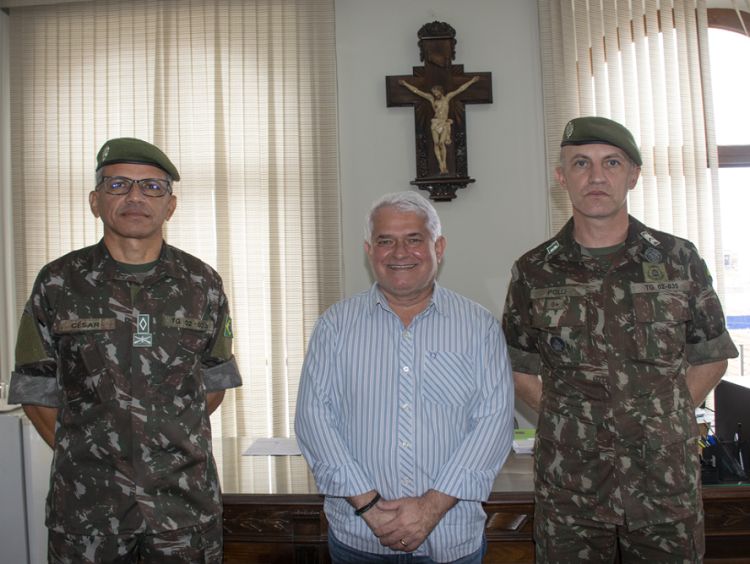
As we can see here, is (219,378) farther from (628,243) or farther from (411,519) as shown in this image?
(628,243)

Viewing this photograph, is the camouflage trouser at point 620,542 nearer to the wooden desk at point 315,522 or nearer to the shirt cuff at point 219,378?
the wooden desk at point 315,522

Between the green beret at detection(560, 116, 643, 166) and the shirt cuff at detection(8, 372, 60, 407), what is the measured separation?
1501 millimetres

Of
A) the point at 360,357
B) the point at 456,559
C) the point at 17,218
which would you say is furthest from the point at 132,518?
the point at 17,218

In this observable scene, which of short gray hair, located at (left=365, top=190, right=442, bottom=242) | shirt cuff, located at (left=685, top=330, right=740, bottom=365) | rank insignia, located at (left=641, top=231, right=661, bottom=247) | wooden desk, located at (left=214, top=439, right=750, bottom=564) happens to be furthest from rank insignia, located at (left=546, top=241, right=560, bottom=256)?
wooden desk, located at (left=214, top=439, right=750, bottom=564)

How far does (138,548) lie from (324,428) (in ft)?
1.79

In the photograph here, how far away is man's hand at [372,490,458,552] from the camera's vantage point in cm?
152

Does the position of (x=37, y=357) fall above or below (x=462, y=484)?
above

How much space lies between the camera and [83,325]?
1.65 metres

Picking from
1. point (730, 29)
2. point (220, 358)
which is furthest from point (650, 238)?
point (730, 29)

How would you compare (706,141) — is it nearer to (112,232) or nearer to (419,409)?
(419,409)

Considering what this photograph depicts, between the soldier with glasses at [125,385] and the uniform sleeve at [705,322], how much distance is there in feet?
4.24

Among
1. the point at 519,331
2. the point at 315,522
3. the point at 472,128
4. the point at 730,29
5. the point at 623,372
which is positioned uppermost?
the point at 730,29

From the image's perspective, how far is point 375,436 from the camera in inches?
63.7

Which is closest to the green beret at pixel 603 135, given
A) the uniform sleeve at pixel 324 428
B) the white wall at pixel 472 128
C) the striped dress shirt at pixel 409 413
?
the striped dress shirt at pixel 409 413
